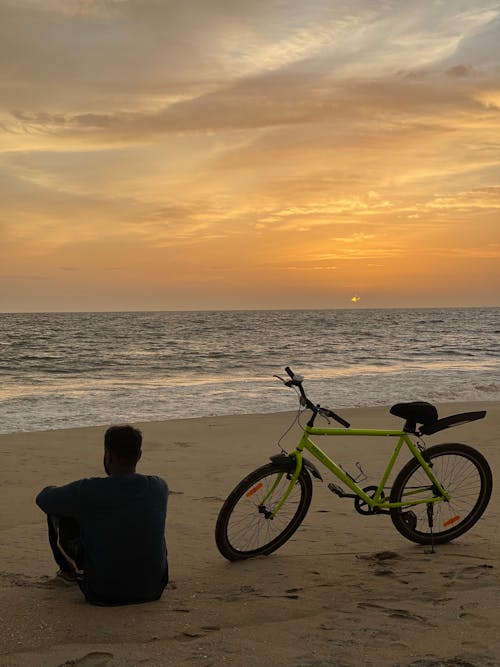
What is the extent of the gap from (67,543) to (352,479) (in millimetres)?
2259

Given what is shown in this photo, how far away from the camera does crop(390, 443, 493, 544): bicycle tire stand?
5453 millimetres

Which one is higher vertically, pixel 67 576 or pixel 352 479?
→ pixel 352 479

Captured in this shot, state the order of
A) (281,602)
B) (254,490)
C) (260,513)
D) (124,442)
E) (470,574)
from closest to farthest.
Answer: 1. (124,442)
2. (281,602)
3. (470,574)
4. (254,490)
5. (260,513)

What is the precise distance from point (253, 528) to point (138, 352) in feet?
129

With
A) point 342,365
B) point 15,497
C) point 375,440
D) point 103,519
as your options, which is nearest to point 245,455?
point 375,440

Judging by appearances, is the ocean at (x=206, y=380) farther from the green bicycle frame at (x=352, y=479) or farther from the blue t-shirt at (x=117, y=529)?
the blue t-shirt at (x=117, y=529)

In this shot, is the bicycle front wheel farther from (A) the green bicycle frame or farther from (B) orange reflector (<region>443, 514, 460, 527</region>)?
(B) orange reflector (<region>443, 514, 460, 527</region>)

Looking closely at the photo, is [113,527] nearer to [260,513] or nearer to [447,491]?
[260,513]

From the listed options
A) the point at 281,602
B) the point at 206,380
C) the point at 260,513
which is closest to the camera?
the point at 281,602

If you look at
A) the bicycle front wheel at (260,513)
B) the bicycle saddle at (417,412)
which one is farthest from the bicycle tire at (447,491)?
the bicycle front wheel at (260,513)

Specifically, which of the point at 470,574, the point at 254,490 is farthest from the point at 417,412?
the point at 254,490

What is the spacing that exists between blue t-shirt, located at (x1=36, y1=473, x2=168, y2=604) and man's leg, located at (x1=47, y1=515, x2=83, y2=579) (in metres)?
0.06

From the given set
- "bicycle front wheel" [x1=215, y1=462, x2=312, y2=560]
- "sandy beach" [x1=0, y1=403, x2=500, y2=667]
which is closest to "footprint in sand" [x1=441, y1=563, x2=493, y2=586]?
"sandy beach" [x1=0, y1=403, x2=500, y2=667]

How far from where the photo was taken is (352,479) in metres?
5.34
